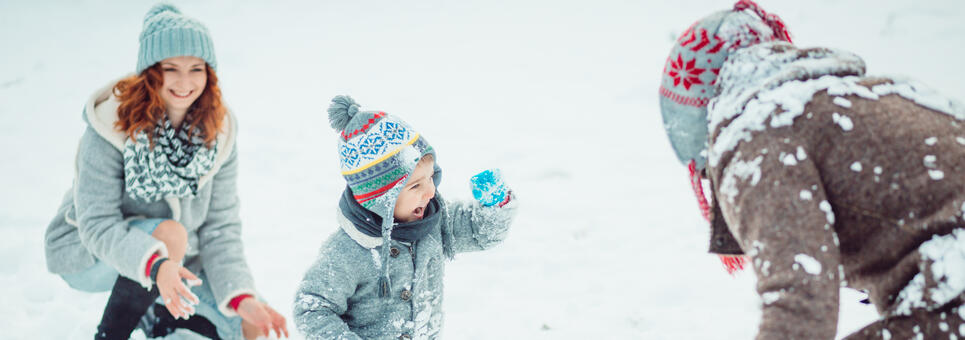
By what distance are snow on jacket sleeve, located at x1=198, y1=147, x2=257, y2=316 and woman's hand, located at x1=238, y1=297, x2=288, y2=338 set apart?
60 mm

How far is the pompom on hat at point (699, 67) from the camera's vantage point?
1.45 m

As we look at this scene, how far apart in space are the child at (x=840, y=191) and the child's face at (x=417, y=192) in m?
0.78

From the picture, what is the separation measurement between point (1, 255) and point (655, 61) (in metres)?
4.55

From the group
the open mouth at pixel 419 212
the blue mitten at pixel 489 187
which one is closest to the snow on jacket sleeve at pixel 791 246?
the blue mitten at pixel 489 187

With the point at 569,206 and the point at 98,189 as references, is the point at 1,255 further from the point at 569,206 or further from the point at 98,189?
the point at 569,206

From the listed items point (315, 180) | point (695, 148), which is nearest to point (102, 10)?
point (315, 180)

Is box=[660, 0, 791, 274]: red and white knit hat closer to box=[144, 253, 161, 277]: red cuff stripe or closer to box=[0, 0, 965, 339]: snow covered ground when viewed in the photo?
box=[0, 0, 965, 339]: snow covered ground

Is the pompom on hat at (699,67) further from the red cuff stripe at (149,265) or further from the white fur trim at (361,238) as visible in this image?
the red cuff stripe at (149,265)

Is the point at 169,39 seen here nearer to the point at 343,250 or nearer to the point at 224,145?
the point at 224,145

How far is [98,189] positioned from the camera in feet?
7.48

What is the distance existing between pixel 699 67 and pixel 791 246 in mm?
449

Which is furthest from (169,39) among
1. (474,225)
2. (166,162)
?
(474,225)

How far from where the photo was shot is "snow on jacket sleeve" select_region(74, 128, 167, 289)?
7.30ft

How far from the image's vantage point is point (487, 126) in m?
4.91
